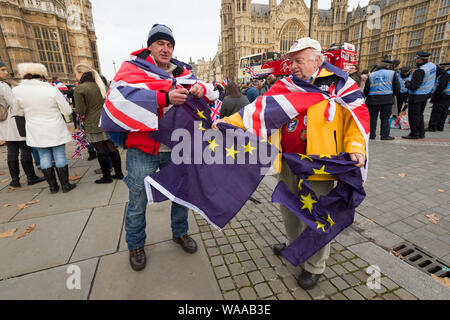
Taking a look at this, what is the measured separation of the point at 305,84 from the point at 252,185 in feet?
3.34

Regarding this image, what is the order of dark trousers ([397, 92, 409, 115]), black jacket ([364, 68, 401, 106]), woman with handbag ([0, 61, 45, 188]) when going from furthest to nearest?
dark trousers ([397, 92, 409, 115]), black jacket ([364, 68, 401, 106]), woman with handbag ([0, 61, 45, 188])

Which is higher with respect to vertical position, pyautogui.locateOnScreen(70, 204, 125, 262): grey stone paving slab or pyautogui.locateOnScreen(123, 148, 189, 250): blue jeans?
pyautogui.locateOnScreen(123, 148, 189, 250): blue jeans

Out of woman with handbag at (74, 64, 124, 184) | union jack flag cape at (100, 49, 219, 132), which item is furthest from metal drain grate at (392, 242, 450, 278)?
woman with handbag at (74, 64, 124, 184)

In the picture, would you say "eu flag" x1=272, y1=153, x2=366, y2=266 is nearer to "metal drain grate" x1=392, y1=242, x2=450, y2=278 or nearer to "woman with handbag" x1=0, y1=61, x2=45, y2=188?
"metal drain grate" x1=392, y1=242, x2=450, y2=278

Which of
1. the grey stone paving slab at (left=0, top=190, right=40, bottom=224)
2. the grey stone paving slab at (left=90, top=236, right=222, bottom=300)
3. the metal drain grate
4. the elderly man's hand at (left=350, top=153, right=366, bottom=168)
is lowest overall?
the metal drain grate

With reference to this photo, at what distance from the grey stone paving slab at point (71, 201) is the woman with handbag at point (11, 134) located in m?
0.93

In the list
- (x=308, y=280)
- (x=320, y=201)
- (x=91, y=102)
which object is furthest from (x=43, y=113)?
(x=308, y=280)

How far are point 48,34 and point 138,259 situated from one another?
3320 centimetres

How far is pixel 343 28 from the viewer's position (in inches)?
2376

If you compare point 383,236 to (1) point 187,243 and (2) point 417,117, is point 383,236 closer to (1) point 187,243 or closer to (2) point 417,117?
(1) point 187,243

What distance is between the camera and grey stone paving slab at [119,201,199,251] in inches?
115

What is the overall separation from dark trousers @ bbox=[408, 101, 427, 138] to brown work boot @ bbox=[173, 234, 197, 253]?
28.1ft

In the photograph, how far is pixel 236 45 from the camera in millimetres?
58219
